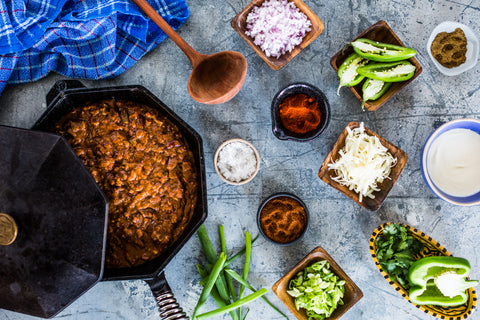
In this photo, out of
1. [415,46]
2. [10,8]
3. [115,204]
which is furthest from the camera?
[415,46]

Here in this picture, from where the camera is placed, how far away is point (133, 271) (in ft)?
6.13

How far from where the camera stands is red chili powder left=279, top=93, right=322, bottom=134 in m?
2.04

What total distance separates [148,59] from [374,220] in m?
1.48

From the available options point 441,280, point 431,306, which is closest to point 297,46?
point 441,280

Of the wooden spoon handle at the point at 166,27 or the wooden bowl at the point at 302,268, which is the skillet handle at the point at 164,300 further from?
the wooden spoon handle at the point at 166,27

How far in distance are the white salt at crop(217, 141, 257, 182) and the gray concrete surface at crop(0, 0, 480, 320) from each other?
0.12 metres

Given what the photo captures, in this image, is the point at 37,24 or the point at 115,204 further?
the point at 37,24

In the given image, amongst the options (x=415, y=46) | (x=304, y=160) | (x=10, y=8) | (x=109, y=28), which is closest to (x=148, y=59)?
(x=109, y=28)

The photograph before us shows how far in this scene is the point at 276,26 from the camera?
2027 mm

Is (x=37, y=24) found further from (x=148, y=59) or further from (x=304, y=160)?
(x=304, y=160)

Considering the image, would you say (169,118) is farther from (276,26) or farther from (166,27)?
(276,26)

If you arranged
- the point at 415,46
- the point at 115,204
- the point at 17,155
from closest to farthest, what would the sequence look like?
the point at 17,155 < the point at 115,204 < the point at 415,46

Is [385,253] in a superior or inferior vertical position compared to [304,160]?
inferior

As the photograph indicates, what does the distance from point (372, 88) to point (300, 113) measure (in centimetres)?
36
